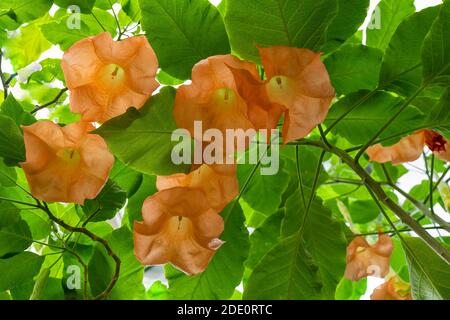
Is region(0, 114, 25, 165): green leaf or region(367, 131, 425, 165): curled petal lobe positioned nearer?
region(0, 114, 25, 165): green leaf

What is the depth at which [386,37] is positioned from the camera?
2.97 feet

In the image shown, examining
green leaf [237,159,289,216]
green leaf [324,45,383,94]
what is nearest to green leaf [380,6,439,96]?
green leaf [324,45,383,94]

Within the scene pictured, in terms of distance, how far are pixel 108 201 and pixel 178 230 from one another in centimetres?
20

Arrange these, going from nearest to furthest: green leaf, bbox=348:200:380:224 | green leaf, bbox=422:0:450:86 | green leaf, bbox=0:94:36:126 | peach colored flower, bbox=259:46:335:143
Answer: peach colored flower, bbox=259:46:335:143 < green leaf, bbox=422:0:450:86 < green leaf, bbox=0:94:36:126 < green leaf, bbox=348:200:380:224

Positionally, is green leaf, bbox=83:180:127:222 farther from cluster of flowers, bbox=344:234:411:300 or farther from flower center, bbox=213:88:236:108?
cluster of flowers, bbox=344:234:411:300

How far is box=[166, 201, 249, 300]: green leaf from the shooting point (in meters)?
0.84

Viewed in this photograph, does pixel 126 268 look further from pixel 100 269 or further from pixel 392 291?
pixel 392 291

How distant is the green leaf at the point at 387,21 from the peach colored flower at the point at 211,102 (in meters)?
0.42

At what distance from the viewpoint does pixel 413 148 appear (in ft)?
3.03

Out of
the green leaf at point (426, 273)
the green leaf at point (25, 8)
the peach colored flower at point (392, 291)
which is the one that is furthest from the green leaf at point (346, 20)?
the peach colored flower at point (392, 291)

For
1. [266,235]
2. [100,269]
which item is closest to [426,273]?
[266,235]

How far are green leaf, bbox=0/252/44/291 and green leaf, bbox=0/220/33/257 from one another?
0.08 ft
